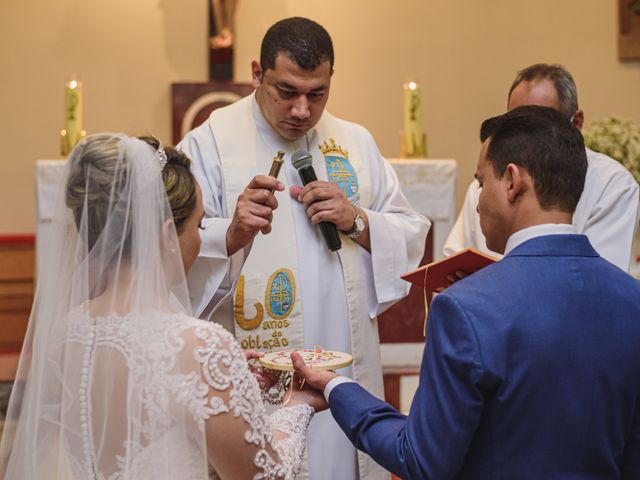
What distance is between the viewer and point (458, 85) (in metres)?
7.28

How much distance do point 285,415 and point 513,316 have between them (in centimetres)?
73

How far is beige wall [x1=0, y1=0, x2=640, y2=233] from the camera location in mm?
6953

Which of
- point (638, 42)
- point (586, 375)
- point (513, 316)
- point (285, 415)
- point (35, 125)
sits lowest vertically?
point (285, 415)

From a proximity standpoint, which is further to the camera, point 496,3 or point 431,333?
point 496,3

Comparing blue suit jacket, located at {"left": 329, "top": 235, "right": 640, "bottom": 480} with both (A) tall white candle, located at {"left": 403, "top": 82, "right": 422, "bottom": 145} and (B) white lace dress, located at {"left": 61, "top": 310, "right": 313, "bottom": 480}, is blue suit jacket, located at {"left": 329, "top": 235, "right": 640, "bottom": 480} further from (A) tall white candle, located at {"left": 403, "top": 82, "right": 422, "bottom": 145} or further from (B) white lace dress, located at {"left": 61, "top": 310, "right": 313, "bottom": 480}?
(A) tall white candle, located at {"left": 403, "top": 82, "right": 422, "bottom": 145}

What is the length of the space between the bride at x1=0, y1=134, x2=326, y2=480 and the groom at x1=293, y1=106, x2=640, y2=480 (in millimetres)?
390

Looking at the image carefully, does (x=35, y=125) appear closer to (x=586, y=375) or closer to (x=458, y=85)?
(x=458, y=85)

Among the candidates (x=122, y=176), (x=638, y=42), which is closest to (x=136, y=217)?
(x=122, y=176)

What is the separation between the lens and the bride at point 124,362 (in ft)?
7.16

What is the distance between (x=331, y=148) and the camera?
12.9 ft

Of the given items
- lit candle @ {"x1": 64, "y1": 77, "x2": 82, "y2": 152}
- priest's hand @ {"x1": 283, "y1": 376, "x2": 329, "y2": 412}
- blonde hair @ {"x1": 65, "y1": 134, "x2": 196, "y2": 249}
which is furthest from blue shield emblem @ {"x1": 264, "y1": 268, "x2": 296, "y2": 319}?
lit candle @ {"x1": 64, "y1": 77, "x2": 82, "y2": 152}

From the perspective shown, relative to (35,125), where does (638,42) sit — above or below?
above

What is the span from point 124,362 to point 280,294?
1538 mm

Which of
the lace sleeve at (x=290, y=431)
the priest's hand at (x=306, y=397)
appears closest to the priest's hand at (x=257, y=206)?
the priest's hand at (x=306, y=397)
